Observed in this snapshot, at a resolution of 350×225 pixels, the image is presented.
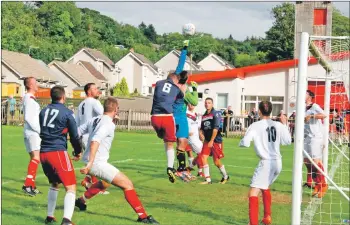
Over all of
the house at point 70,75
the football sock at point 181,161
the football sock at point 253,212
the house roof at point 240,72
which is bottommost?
the football sock at point 253,212

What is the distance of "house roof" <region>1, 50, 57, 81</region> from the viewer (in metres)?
75.0

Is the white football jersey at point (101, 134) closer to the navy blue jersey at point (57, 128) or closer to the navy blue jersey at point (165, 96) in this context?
the navy blue jersey at point (57, 128)

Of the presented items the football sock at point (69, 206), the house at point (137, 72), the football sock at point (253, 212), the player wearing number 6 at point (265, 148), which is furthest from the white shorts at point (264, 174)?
the house at point (137, 72)

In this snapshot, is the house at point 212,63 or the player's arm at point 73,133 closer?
the player's arm at point 73,133

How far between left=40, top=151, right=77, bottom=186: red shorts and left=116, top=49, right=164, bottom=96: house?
92134 millimetres

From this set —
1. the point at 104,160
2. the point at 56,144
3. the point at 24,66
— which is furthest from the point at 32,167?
the point at 24,66

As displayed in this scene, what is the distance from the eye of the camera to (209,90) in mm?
46250

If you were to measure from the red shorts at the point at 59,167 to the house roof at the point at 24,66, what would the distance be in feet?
220

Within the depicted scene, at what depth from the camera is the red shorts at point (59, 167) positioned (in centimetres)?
929

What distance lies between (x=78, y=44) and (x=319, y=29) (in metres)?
79.6

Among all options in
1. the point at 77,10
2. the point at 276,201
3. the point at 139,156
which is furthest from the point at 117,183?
the point at 77,10

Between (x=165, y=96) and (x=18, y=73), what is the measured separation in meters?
64.7

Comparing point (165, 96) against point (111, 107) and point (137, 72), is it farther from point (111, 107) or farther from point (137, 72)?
point (137, 72)

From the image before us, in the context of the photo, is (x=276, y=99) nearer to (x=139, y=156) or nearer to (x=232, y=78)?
(x=232, y=78)
